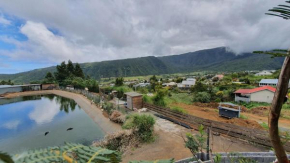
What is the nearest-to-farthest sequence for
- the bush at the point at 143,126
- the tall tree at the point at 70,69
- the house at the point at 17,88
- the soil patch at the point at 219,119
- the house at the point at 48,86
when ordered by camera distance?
the bush at the point at 143,126 < the soil patch at the point at 219,119 < the house at the point at 17,88 < the house at the point at 48,86 < the tall tree at the point at 70,69

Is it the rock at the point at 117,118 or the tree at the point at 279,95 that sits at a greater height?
the tree at the point at 279,95

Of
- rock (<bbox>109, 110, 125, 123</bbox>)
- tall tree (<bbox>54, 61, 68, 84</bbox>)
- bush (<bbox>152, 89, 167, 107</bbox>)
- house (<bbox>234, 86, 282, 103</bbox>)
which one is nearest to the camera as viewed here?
rock (<bbox>109, 110, 125, 123</bbox>)

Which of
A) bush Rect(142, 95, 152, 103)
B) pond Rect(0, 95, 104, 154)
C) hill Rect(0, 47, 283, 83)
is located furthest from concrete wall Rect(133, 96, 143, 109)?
hill Rect(0, 47, 283, 83)

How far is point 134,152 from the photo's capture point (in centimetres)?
520

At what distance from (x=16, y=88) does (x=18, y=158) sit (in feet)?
120

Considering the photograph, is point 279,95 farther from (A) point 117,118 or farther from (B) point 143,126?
(A) point 117,118

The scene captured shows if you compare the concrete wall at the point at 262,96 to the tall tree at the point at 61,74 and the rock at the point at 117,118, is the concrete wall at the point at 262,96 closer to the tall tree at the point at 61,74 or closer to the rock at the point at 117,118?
the rock at the point at 117,118

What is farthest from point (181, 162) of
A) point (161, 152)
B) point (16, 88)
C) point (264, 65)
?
point (264, 65)

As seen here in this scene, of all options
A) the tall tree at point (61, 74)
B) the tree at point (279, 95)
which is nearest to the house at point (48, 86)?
the tall tree at point (61, 74)

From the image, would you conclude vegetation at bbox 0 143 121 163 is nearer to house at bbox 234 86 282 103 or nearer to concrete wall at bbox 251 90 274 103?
house at bbox 234 86 282 103

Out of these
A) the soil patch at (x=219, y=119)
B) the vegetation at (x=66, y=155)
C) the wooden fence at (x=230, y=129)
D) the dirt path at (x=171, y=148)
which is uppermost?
the vegetation at (x=66, y=155)

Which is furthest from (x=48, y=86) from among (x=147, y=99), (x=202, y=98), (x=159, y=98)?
(x=202, y=98)

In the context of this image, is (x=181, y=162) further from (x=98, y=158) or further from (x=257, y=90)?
(x=257, y=90)

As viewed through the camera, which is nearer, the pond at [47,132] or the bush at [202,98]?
the pond at [47,132]
